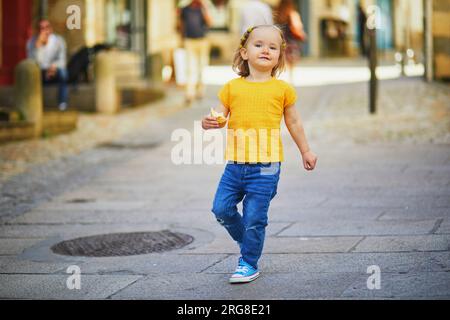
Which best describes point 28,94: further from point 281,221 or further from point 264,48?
point 264,48

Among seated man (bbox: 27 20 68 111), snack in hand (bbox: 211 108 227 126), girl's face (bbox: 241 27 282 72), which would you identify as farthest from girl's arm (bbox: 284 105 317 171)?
seated man (bbox: 27 20 68 111)

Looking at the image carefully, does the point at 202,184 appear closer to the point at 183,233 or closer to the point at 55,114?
the point at 183,233

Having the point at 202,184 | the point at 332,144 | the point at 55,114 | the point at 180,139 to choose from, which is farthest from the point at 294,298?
the point at 55,114

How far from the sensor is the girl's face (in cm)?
550

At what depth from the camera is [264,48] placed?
18.1 ft

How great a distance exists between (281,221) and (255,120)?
2.13 m

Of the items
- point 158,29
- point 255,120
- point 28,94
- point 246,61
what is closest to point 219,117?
point 255,120

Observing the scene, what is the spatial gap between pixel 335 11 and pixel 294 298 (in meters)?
34.8

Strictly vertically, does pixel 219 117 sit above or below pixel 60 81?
below

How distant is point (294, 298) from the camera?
16.5 ft

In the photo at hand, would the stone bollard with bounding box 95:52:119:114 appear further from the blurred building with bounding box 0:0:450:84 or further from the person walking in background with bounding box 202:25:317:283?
the person walking in background with bounding box 202:25:317:283

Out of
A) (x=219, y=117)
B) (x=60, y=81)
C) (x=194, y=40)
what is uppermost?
(x=194, y=40)

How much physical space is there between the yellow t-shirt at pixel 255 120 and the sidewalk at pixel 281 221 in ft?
2.30

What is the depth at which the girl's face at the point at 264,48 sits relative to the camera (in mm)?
5500
